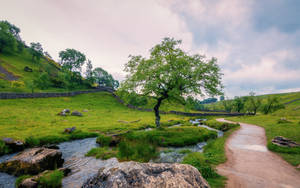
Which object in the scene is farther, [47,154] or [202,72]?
[202,72]

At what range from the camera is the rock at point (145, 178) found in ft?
12.2

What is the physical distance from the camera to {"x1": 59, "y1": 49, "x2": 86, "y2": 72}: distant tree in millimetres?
92125

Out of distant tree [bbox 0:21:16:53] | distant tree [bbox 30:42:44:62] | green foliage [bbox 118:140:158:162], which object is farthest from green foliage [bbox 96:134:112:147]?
distant tree [bbox 0:21:16:53]

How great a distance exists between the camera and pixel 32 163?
30.9 ft

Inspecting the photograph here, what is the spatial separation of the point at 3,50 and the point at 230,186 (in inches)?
5953

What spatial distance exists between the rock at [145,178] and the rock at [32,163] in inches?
343

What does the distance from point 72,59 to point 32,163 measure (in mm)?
104187

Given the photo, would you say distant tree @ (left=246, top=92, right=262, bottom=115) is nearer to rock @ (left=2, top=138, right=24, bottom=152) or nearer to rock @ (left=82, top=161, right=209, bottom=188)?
rock @ (left=82, top=161, right=209, bottom=188)

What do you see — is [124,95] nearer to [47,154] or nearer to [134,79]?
[134,79]

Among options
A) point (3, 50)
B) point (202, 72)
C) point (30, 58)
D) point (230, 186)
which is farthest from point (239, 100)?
point (3, 50)

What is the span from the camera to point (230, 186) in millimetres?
6707

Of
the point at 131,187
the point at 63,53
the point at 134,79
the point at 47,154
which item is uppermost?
the point at 63,53

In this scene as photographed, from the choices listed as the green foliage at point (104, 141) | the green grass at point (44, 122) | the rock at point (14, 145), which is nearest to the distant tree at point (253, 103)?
the green grass at point (44, 122)

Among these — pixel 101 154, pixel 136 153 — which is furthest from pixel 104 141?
pixel 136 153
